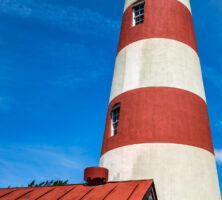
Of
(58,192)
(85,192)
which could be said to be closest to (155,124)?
(85,192)

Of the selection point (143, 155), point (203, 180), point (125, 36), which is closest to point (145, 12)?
point (125, 36)

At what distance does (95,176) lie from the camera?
24.9ft

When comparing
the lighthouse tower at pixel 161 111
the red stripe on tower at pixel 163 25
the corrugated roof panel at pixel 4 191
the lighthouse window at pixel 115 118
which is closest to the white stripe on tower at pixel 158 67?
the lighthouse tower at pixel 161 111

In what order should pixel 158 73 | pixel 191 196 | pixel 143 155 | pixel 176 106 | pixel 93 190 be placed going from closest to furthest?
1. pixel 93 190
2. pixel 191 196
3. pixel 143 155
4. pixel 176 106
5. pixel 158 73

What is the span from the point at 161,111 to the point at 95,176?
11.9ft

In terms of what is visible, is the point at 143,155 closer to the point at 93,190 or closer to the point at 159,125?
the point at 159,125

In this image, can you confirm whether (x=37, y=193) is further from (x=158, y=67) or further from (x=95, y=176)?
(x=158, y=67)

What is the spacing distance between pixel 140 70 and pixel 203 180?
470 cm

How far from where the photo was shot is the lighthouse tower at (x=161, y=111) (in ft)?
29.3

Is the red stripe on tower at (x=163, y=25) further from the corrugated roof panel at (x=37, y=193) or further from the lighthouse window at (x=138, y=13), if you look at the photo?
the corrugated roof panel at (x=37, y=193)

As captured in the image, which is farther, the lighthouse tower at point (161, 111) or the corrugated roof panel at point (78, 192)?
the lighthouse tower at point (161, 111)

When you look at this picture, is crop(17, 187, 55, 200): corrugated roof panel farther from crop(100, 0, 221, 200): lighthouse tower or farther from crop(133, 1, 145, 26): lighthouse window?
crop(133, 1, 145, 26): lighthouse window

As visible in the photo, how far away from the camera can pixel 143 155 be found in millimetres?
9227

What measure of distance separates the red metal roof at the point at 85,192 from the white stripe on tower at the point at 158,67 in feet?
15.0
